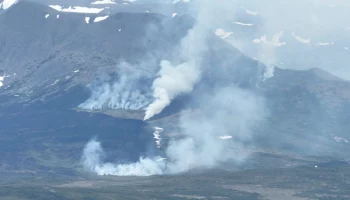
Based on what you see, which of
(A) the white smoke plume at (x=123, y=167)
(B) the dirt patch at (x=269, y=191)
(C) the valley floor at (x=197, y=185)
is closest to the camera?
(C) the valley floor at (x=197, y=185)

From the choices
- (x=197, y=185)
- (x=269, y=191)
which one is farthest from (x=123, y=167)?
(x=269, y=191)

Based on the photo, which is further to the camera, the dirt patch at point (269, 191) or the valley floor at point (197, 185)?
the dirt patch at point (269, 191)

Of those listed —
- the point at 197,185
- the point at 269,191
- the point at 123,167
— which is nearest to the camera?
the point at 269,191

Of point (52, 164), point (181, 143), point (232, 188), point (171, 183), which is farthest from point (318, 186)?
point (52, 164)

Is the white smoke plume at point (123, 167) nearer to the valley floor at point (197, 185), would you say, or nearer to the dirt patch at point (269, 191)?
the valley floor at point (197, 185)

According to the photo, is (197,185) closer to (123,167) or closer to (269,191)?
(269,191)

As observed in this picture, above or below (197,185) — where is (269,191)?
below

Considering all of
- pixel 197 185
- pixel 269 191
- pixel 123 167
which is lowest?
pixel 269 191

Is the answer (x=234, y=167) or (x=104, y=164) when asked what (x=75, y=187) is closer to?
(x=104, y=164)

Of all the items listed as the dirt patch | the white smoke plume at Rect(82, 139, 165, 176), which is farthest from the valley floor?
the white smoke plume at Rect(82, 139, 165, 176)

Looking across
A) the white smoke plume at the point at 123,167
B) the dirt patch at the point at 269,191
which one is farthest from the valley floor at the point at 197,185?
the white smoke plume at the point at 123,167

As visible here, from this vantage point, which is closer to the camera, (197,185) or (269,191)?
(269,191)
